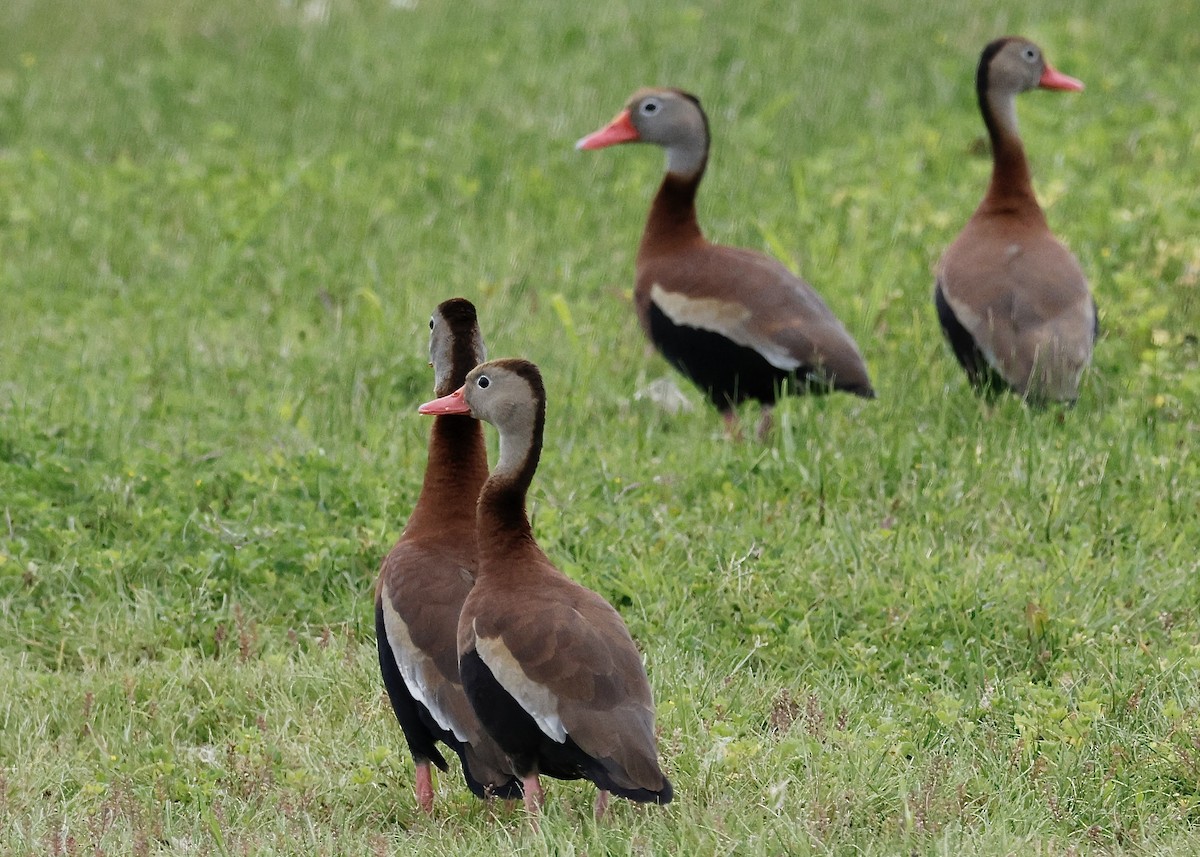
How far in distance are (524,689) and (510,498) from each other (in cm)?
52

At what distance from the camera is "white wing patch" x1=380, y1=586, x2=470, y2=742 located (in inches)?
165

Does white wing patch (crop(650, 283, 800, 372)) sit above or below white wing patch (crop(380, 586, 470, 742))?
above

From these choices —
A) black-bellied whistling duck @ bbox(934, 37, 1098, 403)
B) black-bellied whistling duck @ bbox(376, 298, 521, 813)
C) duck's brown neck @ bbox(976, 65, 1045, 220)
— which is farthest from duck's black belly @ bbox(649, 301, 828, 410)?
black-bellied whistling duck @ bbox(376, 298, 521, 813)

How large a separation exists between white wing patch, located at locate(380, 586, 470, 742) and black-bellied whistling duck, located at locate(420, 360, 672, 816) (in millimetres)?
132

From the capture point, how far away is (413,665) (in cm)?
432

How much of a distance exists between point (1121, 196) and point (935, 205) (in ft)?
3.18

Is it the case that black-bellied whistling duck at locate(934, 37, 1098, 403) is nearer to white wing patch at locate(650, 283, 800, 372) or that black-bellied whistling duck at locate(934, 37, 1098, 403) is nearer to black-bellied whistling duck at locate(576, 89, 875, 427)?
black-bellied whistling duck at locate(576, 89, 875, 427)

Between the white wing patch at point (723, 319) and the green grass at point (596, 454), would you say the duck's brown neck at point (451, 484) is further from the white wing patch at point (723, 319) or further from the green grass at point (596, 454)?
the white wing patch at point (723, 319)

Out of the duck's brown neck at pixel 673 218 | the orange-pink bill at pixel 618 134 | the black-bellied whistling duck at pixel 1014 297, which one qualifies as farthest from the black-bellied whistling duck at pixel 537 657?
the orange-pink bill at pixel 618 134

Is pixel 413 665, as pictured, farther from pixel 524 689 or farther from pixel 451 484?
pixel 451 484

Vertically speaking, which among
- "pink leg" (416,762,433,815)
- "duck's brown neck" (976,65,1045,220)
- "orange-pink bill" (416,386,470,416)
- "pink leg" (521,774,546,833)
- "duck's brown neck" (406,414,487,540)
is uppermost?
"duck's brown neck" (976,65,1045,220)

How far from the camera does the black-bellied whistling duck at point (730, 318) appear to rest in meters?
6.77

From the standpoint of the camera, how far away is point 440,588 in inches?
175

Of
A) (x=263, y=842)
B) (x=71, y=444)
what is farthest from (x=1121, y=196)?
(x=263, y=842)
